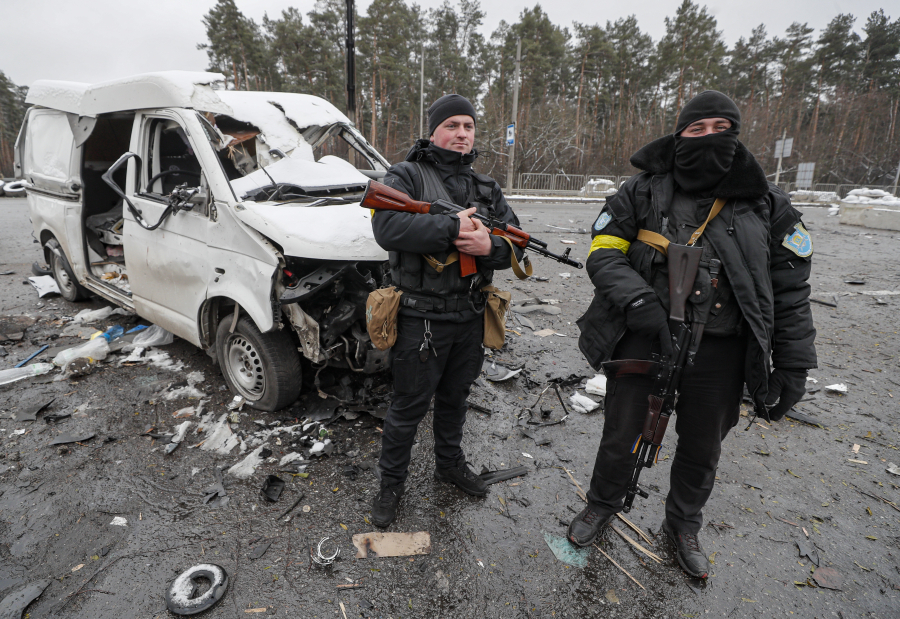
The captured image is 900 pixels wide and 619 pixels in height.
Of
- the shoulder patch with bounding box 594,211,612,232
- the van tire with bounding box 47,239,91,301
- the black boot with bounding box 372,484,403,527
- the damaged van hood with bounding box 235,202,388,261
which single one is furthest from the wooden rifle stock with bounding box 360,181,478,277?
the van tire with bounding box 47,239,91,301

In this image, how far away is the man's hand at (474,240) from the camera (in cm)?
207

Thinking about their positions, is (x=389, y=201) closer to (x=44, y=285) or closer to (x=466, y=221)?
(x=466, y=221)

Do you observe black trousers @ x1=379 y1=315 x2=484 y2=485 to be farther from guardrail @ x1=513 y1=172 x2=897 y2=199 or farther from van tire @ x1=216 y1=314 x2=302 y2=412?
guardrail @ x1=513 y1=172 x2=897 y2=199

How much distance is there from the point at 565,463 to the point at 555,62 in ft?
122

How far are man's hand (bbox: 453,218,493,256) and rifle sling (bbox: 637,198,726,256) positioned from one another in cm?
71

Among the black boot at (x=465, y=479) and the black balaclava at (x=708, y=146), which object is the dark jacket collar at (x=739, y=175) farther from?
the black boot at (x=465, y=479)

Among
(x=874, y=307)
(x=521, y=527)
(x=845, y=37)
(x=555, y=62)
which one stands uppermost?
(x=845, y=37)

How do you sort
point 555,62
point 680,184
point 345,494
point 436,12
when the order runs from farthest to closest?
point 436,12 → point 555,62 → point 345,494 → point 680,184

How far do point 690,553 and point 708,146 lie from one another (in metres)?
1.91

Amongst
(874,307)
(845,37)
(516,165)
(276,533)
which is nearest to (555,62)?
(516,165)

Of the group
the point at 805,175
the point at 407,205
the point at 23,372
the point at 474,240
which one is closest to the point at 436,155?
the point at 407,205

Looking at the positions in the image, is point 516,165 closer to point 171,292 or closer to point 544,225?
point 544,225

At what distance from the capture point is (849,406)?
3762 mm

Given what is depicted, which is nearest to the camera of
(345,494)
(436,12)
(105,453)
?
(345,494)
